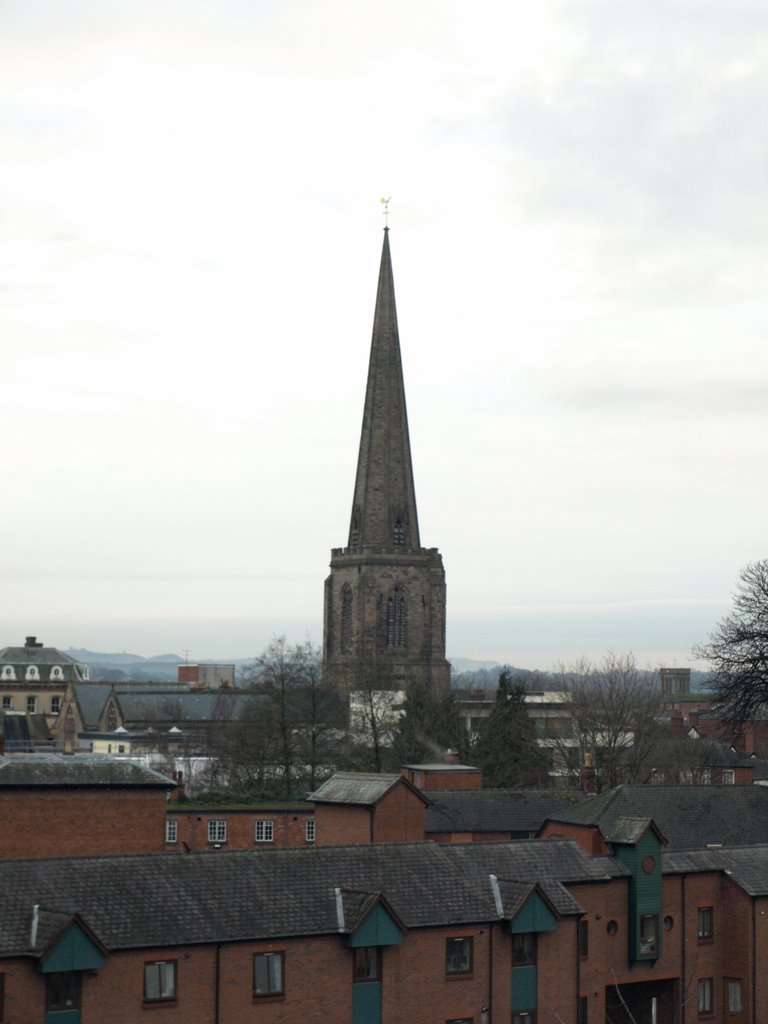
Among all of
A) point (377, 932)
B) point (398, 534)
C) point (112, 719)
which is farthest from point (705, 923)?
point (112, 719)

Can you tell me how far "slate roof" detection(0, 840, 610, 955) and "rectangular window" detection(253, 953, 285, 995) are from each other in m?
0.53

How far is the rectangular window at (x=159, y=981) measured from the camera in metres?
33.2

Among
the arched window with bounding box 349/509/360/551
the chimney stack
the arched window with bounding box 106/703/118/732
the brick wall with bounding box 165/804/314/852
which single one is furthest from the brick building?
the arched window with bounding box 106/703/118/732

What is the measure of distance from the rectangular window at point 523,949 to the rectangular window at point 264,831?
30.7 m

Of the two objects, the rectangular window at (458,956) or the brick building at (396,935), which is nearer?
the brick building at (396,935)

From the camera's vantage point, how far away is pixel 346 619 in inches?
5187

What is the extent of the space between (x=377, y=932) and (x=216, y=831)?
33272 mm

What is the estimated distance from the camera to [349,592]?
131375 millimetres

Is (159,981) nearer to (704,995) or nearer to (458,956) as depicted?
(458,956)

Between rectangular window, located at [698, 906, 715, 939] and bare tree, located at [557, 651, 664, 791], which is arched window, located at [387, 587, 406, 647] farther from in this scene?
rectangular window, located at [698, 906, 715, 939]

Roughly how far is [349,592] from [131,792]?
84.7 meters

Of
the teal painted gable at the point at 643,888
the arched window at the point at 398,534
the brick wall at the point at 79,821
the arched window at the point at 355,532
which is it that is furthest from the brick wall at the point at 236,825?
the arched window at the point at 398,534

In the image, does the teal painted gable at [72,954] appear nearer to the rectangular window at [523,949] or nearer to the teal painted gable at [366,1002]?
the teal painted gable at [366,1002]

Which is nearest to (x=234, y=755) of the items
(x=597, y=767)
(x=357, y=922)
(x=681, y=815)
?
(x=597, y=767)
